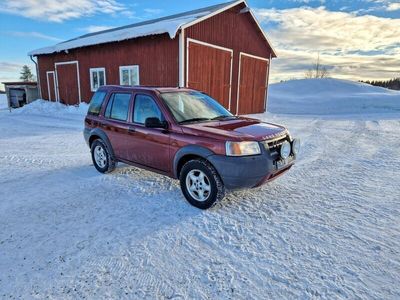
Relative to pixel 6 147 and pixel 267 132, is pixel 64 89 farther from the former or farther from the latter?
pixel 267 132

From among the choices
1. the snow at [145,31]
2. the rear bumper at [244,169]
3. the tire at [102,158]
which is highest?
the snow at [145,31]

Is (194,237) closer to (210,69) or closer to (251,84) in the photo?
(210,69)

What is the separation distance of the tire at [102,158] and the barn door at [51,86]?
16860 mm

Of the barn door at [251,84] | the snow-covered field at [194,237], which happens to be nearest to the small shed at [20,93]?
the barn door at [251,84]

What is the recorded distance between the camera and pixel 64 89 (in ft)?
61.8

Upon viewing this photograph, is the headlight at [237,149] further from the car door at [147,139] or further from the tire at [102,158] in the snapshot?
the tire at [102,158]

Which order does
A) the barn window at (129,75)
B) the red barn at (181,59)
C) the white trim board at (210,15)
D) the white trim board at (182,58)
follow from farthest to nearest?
the barn window at (129,75), the red barn at (181,59), the white trim board at (182,58), the white trim board at (210,15)

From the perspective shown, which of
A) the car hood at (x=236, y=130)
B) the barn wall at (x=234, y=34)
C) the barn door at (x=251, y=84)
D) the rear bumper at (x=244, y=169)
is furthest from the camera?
the barn door at (x=251, y=84)

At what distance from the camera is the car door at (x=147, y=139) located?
14.5 feet

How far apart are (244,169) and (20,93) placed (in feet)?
79.3

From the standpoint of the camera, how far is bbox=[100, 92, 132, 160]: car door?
5.09 metres

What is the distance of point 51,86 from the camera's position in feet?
66.2

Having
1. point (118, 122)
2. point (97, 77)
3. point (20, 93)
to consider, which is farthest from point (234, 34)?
point (20, 93)

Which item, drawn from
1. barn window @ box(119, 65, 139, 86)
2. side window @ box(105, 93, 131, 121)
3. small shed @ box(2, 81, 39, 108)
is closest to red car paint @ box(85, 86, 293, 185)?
side window @ box(105, 93, 131, 121)
